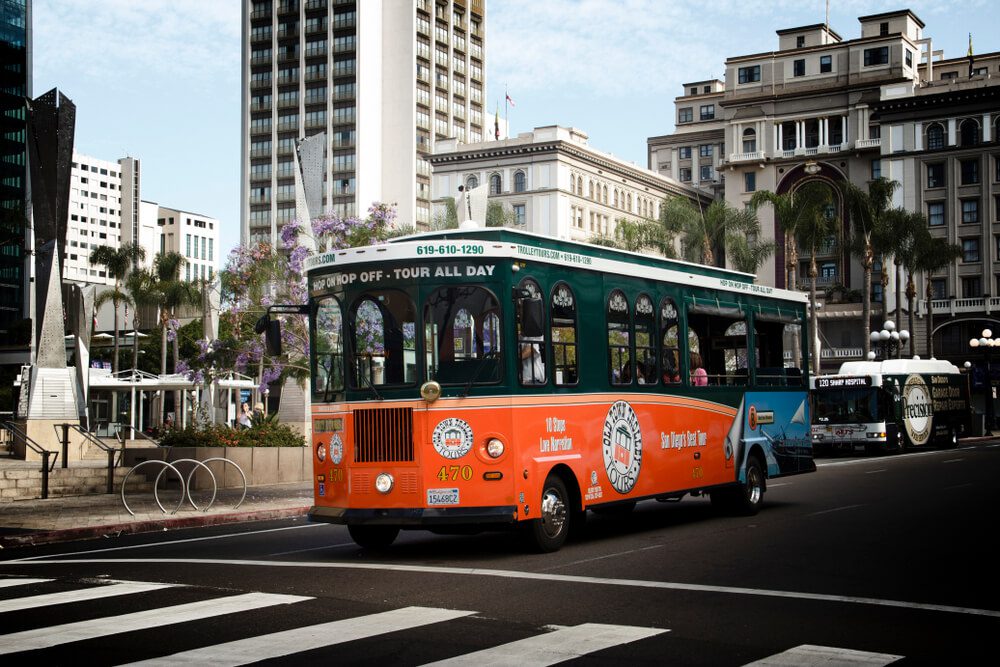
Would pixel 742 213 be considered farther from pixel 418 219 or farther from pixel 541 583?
pixel 541 583

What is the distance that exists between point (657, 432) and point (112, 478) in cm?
1214

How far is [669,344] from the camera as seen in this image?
15.7 meters

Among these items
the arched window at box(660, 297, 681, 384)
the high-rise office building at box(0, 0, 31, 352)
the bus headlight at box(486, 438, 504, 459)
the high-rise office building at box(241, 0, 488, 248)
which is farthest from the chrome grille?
the high-rise office building at box(241, 0, 488, 248)

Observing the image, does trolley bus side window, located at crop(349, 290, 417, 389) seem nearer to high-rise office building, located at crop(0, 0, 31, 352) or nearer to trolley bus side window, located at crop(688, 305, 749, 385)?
trolley bus side window, located at crop(688, 305, 749, 385)

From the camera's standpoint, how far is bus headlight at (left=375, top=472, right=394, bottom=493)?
12531 mm

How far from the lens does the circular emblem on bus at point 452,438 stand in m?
12.4

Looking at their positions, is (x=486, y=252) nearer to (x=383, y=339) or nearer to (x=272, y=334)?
(x=383, y=339)

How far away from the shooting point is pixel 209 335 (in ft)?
128

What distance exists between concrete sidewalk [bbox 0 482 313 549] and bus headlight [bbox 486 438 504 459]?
6.99 metres

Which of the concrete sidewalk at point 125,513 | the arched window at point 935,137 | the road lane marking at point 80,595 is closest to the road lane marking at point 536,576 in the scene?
the road lane marking at point 80,595

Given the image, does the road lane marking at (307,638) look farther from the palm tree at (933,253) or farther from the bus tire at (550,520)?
the palm tree at (933,253)

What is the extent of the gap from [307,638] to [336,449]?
4.83 metres

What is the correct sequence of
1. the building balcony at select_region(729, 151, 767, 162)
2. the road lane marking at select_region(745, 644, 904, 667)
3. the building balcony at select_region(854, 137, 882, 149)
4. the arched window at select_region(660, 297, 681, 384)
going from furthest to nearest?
the building balcony at select_region(729, 151, 767, 162), the building balcony at select_region(854, 137, 882, 149), the arched window at select_region(660, 297, 681, 384), the road lane marking at select_region(745, 644, 904, 667)

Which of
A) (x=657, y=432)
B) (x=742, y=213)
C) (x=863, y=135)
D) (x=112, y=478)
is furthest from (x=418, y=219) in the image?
(x=657, y=432)
